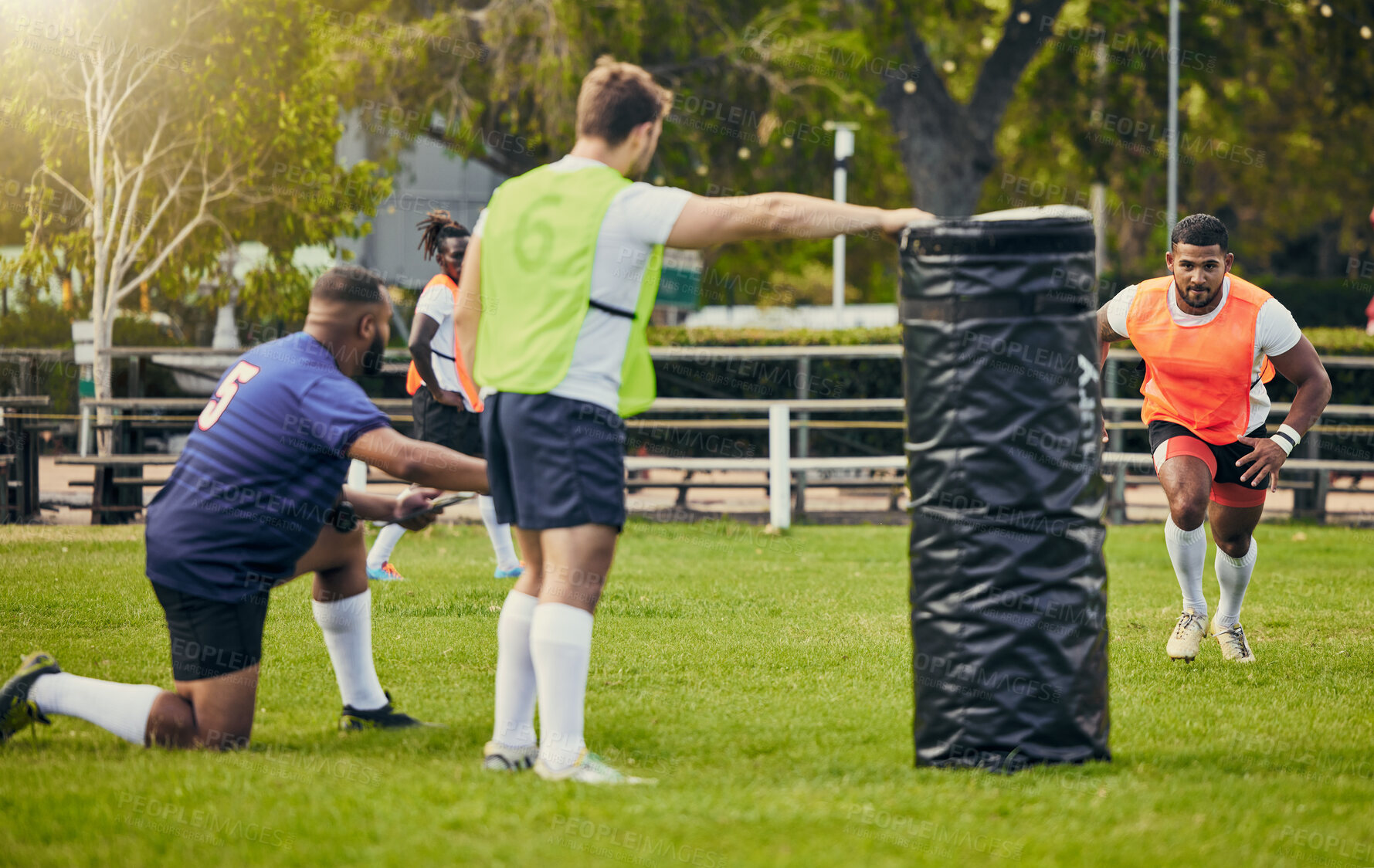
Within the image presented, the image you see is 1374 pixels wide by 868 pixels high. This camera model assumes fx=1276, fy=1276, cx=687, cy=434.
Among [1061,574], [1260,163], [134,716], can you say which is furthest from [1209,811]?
[1260,163]

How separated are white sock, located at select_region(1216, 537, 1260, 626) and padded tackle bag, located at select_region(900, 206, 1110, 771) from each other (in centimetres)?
264

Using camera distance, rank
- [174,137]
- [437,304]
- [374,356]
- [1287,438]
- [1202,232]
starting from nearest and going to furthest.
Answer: [374,356] < [1287,438] < [1202,232] < [437,304] < [174,137]

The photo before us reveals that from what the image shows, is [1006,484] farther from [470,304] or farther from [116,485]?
[116,485]

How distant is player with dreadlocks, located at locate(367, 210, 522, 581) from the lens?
769 centimetres

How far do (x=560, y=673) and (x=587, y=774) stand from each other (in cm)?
31

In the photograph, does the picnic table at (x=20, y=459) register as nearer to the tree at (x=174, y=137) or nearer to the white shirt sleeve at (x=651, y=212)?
the tree at (x=174, y=137)

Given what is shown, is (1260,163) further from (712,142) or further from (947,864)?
(947,864)

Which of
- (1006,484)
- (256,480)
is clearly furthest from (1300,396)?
(256,480)

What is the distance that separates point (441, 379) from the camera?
7934 mm

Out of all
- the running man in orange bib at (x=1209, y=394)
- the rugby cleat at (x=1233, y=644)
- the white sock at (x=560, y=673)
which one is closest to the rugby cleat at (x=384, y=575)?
the running man in orange bib at (x=1209, y=394)

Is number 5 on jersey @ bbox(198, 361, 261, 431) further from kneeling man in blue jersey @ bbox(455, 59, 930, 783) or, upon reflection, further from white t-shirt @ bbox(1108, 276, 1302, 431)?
white t-shirt @ bbox(1108, 276, 1302, 431)

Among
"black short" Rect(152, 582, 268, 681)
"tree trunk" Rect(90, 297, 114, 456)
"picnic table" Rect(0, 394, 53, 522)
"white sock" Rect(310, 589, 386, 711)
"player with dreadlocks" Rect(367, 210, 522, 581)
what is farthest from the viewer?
"tree trunk" Rect(90, 297, 114, 456)

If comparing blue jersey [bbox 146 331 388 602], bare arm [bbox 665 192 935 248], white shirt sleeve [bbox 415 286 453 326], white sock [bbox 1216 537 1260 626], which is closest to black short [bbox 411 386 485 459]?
white shirt sleeve [bbox 415 286 453 326]

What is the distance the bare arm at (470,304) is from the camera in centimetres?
384
